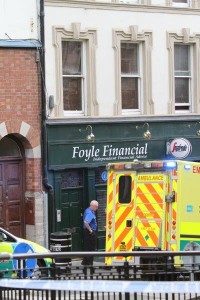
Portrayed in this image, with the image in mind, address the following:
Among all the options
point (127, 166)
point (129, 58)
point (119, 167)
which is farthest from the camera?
point (129, 58)

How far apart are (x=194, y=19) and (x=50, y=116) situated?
6.18 meters

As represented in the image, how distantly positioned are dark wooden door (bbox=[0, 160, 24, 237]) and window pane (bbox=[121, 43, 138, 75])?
4.39 m

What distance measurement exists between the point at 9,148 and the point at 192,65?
669 cm

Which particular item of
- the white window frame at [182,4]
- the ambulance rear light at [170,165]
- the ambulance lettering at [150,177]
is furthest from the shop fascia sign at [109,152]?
the ambulance rear light at [170,165]

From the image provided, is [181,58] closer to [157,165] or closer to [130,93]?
[130,93]

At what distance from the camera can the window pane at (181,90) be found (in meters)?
27.7

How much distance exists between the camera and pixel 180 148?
Answer: 26.4 metres

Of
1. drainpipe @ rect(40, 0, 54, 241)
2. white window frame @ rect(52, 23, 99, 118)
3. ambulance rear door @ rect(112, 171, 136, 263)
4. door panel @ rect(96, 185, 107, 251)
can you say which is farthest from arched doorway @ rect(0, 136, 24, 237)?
ambulance rear door @ rect(112, 171, 136, 263)

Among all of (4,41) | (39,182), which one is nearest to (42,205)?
(39,182)

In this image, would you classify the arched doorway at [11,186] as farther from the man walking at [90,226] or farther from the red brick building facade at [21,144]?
the man walking at [90,226]

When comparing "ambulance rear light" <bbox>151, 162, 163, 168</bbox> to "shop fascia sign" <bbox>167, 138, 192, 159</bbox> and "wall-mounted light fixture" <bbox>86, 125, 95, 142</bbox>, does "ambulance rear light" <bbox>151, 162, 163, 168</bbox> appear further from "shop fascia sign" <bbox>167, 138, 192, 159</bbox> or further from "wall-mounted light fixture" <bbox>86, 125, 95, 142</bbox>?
"shop fascia sign" <bbox>167, 138, 192, 159</bbox>

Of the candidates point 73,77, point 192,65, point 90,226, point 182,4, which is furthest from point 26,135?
point 182,4

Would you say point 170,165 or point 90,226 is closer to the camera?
point 170,165

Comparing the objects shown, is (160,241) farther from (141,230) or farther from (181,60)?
(181,60)
